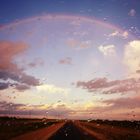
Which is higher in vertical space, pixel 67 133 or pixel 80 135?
pixel 67 133

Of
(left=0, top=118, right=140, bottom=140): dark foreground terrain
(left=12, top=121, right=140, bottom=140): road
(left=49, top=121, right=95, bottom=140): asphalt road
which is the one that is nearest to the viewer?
(left=49, top=121, right=95, bottom=140): asphalt road

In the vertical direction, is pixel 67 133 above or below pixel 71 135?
above

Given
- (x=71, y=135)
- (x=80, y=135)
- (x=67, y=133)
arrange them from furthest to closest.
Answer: (x=67, y=133)
(x=80, y=135)
(x=71, y=135)

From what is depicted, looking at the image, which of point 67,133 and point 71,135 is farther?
point 67,133

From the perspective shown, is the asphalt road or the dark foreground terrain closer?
the asphalt road

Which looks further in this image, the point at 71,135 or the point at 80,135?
the point at 80,135

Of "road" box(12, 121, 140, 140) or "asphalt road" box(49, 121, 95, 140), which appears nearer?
"asphalt road" box(49, 121, 95, 140)

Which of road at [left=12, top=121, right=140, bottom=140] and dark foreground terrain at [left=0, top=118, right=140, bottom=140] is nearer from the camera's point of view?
road at [left=12, top=121, right=140, bottom=140]

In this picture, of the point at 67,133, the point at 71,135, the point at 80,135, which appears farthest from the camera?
the point at 67,133

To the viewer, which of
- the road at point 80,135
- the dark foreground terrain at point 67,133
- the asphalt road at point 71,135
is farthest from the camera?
the dark foreground terrain at point 67,133

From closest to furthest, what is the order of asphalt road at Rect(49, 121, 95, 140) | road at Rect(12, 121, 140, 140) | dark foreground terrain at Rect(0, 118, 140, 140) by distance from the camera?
asphalt road at Rect(49, 121, 95, 140)
road at Rect(12, 121, 140, 140)
dark foreground terrain at Rect(0, 118, 140, 140)

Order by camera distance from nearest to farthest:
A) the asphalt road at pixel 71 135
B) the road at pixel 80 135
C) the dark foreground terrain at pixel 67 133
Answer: the asphalt road at pixel 71 135, the road at pixel 80 135, the dark foreground terrain at pixel 67 133

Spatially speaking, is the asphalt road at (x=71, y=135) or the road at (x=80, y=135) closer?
the asphalt road at (x=71, y=135)
